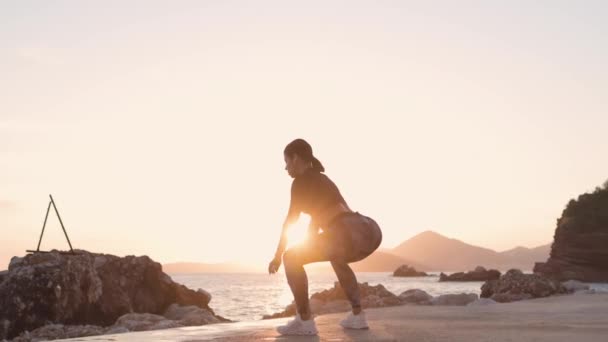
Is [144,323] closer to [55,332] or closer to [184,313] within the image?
[55,332]

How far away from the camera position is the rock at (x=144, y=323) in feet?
35.5

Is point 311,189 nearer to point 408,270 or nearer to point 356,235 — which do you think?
point 356,235

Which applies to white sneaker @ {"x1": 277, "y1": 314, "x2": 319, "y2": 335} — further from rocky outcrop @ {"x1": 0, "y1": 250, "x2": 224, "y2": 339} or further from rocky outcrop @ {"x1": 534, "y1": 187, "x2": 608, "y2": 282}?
rocky outcrop @ {"x1": 534, "y1": 187, "x2": 608, "y2": 282}

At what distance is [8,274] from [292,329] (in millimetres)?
9514

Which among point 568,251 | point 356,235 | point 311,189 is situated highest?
point 568,251

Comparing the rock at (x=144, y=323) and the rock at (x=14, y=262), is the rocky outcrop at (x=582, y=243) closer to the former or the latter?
the rock at (x=14, y=262)

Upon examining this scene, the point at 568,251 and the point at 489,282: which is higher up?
the point at 568,251

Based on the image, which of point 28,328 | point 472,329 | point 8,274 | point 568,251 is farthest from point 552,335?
point 568,251

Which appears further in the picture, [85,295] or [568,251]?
[568,251]

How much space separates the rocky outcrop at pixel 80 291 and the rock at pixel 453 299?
469 centimetres

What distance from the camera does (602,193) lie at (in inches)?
4033

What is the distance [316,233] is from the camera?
23.0ft

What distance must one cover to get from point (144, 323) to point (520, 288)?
11203mm

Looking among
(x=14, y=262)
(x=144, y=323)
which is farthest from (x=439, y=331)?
(x=14, y=262)
